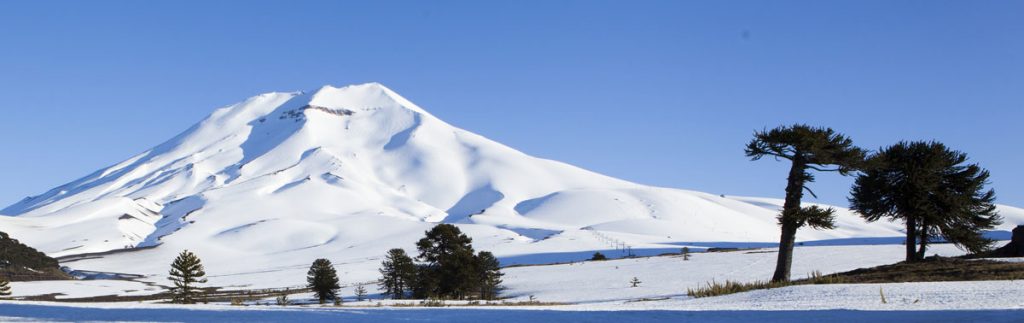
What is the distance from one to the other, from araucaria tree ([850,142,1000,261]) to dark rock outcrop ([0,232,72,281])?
113m

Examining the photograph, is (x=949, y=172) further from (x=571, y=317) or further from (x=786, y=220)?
(x=571, y=317)

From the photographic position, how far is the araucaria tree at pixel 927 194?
37875 mm

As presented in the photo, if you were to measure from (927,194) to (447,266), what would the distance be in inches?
1014

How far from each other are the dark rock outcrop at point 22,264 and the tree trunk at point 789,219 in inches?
4493

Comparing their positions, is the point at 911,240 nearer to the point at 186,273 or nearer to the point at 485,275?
the point at 485,275

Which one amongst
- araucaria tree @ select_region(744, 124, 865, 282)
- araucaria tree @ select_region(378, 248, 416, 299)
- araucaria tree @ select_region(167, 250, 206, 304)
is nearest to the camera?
araucaria tree @ select_region(744, 124, 865, 282)

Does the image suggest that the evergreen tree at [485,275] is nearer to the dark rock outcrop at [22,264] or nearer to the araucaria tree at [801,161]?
the araucaria tree at [801,161]

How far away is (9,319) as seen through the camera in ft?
51.2

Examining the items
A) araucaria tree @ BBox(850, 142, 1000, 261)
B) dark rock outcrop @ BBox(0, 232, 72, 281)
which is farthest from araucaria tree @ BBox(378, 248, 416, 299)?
dark rock outcrop @ BBox(0, 232, 72, 281)

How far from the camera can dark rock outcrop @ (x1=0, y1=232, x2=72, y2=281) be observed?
122 m

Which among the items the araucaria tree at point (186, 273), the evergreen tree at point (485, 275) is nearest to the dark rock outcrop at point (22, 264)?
the araucaria tree at point (186, 273)

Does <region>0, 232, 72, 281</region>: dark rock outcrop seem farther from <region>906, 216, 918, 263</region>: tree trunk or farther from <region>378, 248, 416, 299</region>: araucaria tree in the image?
<region>906, 216, 918, 263</region>: tree trunk

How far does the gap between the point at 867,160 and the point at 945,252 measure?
37.4 meters

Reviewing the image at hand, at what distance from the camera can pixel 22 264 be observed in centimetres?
12825
